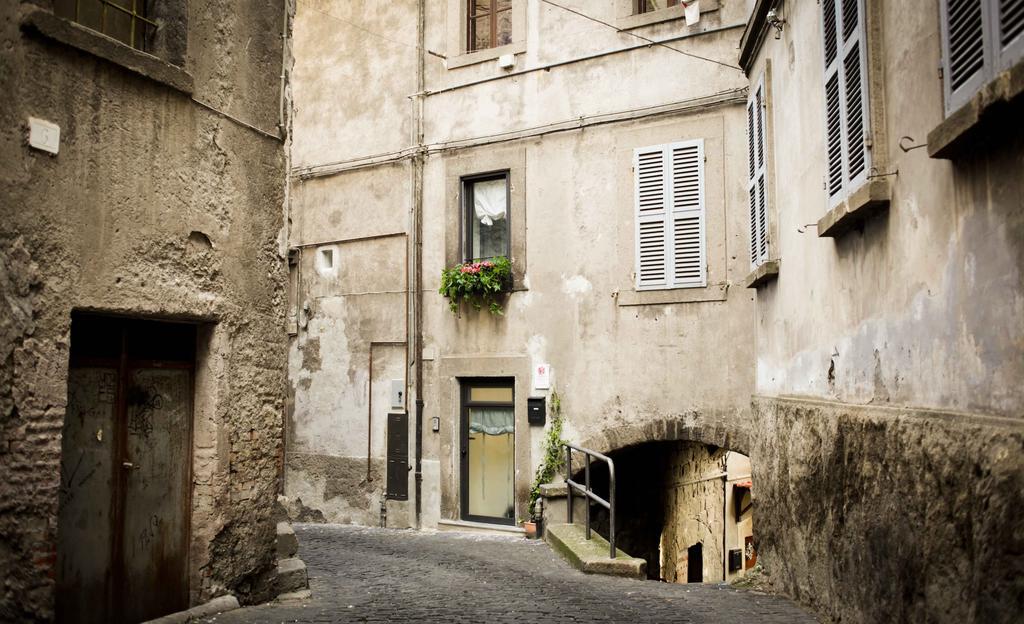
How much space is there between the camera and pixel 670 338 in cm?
1093

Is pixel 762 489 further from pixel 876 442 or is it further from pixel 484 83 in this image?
pixel 484 83

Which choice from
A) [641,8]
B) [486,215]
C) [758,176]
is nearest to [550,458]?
[486,215]

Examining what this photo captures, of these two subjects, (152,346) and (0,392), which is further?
(152,346)

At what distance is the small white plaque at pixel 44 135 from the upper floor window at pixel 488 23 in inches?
330

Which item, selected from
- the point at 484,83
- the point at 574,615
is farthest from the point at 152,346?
the point at 484,83

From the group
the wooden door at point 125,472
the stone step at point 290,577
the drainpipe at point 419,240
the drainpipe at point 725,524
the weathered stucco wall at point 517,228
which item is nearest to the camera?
the wooden door at point 125,472

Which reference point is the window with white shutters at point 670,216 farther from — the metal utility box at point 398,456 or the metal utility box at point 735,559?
the metal utility box at point 735,559

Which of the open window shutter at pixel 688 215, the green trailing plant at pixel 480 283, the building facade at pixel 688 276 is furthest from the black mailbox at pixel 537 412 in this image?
the open window shutter at pixel 688 215

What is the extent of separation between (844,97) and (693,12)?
607 cm

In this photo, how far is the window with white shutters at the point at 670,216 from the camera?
1088cm

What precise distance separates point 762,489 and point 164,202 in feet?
18.6

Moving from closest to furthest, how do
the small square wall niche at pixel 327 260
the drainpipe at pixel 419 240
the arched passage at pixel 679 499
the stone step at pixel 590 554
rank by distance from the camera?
the stone step at pixel 590 554
the arched passage at pixel 679 499
the drainpipe at pixel 419 240
the small square wall niche at pixel 327 260

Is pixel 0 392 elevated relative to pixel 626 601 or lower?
elevated

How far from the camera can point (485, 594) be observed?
7.19 metres
